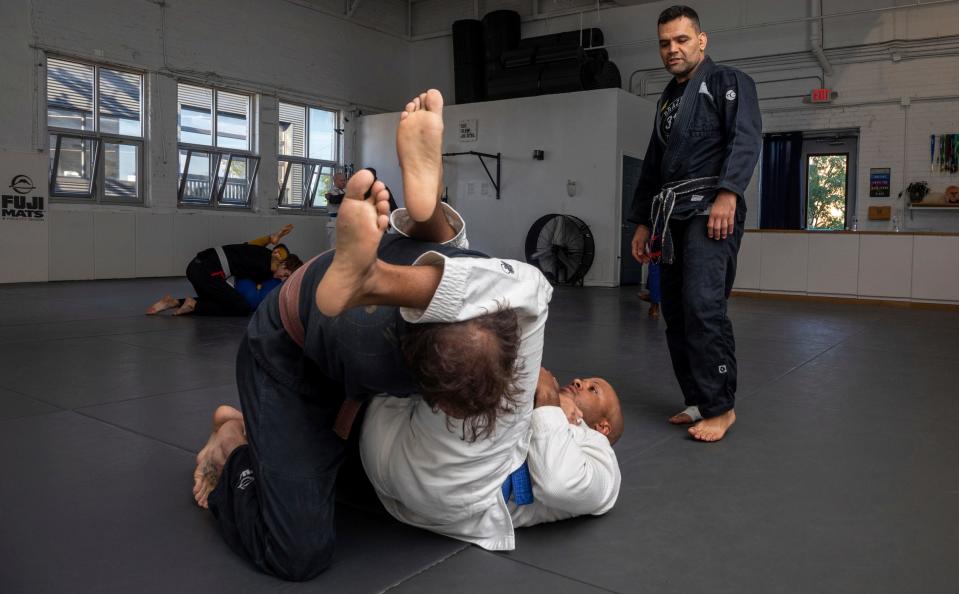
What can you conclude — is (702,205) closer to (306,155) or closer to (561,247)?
(561,247)

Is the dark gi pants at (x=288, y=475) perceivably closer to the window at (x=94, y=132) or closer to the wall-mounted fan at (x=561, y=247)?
the wall-mounted fan at (x=561, y=247)

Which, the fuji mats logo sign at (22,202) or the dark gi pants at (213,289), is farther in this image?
the fuji mats logo sign at (22,202)

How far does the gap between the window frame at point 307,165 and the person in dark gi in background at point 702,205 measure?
1066cm

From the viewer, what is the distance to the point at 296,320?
154cm

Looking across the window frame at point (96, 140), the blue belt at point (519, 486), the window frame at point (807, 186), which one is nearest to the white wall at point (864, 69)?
the window frame at point (807, 186)

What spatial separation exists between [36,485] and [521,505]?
1.35 meters

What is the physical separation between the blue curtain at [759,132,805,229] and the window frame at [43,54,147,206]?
30.6 ft

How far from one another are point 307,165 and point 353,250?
12687mm

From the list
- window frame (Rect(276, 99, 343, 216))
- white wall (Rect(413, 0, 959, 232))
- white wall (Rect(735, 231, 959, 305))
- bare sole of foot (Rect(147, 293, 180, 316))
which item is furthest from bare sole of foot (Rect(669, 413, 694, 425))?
window frame (Rect(276, 99, 343, 216))

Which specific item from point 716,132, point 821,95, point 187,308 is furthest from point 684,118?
point 821,95

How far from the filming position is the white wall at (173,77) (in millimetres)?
9500

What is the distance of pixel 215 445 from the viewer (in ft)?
6.79

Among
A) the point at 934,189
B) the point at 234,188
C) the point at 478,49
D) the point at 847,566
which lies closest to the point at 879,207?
the point at 934,189

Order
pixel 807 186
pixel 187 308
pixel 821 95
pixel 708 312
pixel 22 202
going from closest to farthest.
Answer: pixel 708 312 < pixel 187 308 < pixel 22 202 < pixel 821 95 < pixel 807 186
